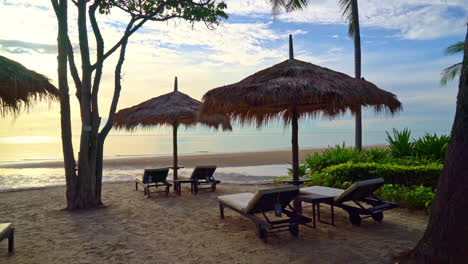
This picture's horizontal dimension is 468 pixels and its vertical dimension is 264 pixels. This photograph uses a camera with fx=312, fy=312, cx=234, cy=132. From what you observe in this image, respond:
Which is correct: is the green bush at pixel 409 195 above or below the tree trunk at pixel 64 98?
below

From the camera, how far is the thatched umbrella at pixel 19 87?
490 cm

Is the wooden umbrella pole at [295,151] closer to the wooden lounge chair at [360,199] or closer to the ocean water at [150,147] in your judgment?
the ocean water at [150,147]

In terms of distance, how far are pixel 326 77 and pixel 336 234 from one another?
235 cm

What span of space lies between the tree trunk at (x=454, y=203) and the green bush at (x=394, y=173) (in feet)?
11.7

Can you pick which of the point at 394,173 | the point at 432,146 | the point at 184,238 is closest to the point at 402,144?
the point at 432,146

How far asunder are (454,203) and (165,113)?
23.1ft

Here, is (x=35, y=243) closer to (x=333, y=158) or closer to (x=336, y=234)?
(x=336, y=234)

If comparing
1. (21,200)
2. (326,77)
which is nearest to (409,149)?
(326,77)

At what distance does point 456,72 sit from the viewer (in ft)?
68.9

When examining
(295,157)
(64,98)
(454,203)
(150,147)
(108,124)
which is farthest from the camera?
(150,147)

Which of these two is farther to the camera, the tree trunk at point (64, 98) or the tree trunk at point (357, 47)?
the tree trunk at point (357, 47)

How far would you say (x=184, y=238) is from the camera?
435cm

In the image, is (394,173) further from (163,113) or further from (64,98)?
(64,98)

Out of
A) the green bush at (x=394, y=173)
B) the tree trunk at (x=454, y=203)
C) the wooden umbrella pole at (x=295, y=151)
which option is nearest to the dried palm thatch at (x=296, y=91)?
the wooden umbrella pole at (x=295, y=151)
